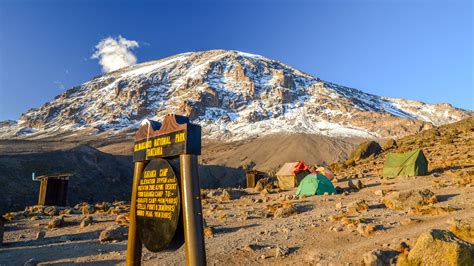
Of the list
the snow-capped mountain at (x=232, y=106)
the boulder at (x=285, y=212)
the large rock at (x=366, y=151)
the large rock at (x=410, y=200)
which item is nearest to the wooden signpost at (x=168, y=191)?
the boulder at (x=285, y=212)

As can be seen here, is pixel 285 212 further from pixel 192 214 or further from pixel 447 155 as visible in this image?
pixel 447 155

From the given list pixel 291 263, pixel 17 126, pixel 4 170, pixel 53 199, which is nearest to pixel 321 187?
pixel 291 263

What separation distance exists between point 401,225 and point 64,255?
953 cm

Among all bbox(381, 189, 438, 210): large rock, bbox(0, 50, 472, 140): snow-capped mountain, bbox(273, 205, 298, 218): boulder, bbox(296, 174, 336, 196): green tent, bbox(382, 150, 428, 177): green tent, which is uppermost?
bbox(0, 50, 472, 140): snow-capped mountain

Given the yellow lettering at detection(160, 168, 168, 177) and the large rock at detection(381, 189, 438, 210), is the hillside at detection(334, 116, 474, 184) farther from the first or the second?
the yellow lettering at detection(160, 168, 168, 177)

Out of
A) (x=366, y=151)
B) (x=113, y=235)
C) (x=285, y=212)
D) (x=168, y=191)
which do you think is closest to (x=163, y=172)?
(x=168, y=191)

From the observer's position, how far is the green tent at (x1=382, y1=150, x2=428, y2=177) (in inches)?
832

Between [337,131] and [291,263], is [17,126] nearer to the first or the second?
[337,131]

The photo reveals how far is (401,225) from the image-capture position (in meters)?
9.66

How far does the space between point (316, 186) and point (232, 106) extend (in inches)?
4511

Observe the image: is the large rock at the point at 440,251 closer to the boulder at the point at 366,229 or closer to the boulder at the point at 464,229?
the boulder at the point at 464,229

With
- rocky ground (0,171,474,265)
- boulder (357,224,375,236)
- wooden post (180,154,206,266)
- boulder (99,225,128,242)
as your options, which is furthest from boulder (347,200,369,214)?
wooden post (180,154,206,266)

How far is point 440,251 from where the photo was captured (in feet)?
20.2

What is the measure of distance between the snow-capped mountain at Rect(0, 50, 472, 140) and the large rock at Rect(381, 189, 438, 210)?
86.6 meters
